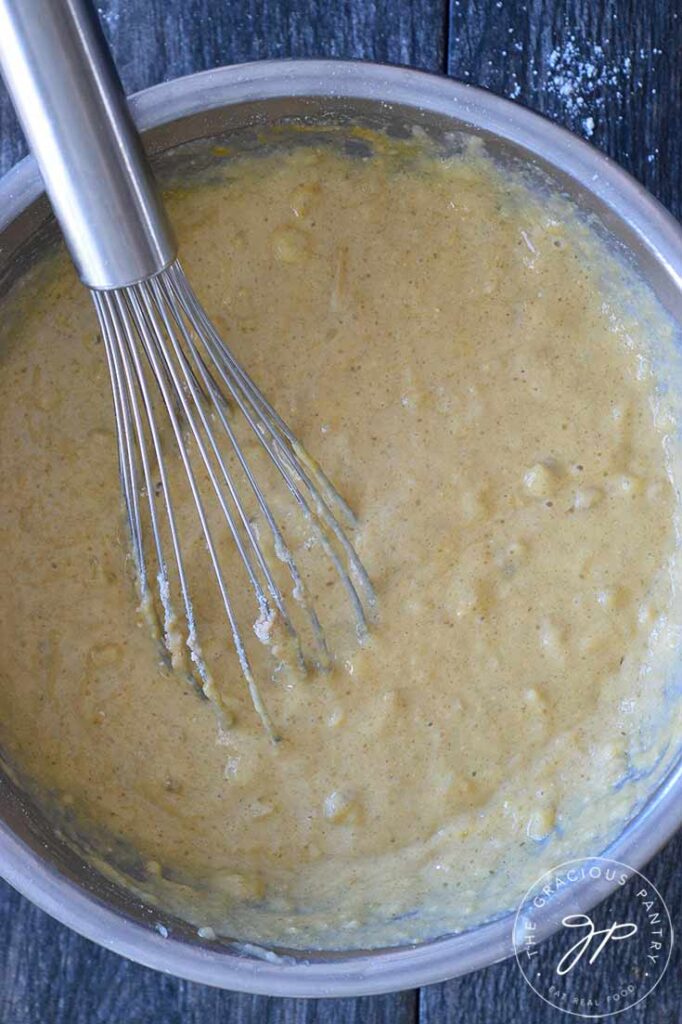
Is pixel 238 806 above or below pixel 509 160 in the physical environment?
below

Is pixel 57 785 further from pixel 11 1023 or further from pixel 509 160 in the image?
pixel 509 160

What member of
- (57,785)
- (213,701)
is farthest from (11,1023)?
(213,701)

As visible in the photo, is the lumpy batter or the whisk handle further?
the lumpy batter

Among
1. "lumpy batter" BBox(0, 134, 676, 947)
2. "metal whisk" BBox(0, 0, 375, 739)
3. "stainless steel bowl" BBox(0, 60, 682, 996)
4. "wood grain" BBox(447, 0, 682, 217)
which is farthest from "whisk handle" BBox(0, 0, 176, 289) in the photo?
"wood grain" BBox(447, 0, 682, 217)

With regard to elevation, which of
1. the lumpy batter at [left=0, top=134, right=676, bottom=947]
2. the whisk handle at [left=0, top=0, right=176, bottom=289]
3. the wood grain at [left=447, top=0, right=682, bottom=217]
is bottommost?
the lumpy batter at [left=0, top=134, right=676, bottom=947]

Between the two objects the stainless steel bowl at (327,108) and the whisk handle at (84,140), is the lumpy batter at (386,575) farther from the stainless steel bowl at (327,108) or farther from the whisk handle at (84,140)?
the whisk handle at (84,140)

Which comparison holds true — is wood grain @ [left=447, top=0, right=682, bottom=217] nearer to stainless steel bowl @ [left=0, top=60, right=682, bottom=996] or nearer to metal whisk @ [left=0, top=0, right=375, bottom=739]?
stainless steel bowl @ [left=0, top=60, right=682, bottom=996]

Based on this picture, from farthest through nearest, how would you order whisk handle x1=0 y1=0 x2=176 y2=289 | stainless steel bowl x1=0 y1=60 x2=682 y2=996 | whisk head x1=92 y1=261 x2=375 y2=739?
whisk head x1=92 y1=261 x2=375 y2=739 < stainless steel bowl x1=0 y1=60 x2=682 y2=996 < whisk handle x1=0 y1=0 x2=176 y2=289
